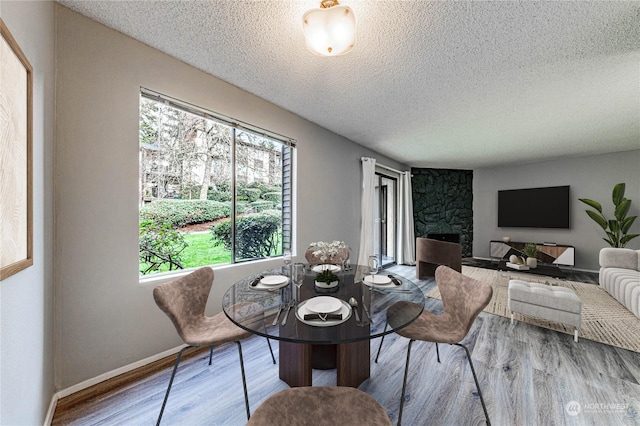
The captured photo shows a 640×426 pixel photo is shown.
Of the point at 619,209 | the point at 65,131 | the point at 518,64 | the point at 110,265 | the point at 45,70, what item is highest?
the point at 518,64

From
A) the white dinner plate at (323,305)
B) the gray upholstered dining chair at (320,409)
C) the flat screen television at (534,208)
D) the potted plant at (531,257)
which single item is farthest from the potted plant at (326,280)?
the flat screen television at (534,208)

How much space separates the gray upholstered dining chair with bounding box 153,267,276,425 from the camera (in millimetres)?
1298

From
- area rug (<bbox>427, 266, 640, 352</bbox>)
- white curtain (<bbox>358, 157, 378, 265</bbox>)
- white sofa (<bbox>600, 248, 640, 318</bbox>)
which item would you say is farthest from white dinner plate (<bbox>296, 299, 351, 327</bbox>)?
white sofa (<bbox>600, 248, 640, 318</bbox>)

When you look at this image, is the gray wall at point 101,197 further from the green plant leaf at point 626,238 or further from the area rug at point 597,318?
the green plant leaf at point 626,238

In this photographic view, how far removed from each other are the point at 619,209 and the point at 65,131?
7.59 meters

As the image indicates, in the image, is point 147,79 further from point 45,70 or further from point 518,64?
point 518,64

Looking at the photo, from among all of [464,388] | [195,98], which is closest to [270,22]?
[195,98]

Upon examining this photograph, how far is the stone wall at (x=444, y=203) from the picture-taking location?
621cm

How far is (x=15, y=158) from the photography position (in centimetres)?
95

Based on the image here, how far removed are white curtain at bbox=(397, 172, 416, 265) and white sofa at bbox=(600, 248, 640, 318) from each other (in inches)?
116

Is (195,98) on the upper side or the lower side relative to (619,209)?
upper

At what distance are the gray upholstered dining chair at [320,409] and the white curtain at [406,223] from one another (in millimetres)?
5010

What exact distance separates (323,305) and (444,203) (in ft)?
20.0

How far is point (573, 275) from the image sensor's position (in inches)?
184
